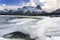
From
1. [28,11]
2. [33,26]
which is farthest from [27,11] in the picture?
[33,26]

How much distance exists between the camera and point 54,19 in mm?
1322

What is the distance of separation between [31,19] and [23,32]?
0.63 ft

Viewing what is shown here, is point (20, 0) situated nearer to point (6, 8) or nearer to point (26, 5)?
point (26, 5)

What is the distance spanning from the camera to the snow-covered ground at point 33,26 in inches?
50.9

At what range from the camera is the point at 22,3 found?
1340mm

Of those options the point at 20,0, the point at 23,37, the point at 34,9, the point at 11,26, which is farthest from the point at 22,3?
the point at 23,37

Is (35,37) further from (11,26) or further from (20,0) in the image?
(20,0)

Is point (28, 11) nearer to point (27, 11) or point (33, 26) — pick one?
point (27, 11)

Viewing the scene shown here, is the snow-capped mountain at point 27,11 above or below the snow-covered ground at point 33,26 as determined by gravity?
above

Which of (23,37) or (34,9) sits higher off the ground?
(34,9)

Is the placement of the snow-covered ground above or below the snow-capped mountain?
below

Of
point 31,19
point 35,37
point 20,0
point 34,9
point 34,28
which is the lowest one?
point 35,37

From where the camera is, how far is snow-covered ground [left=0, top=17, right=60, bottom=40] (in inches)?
50.9

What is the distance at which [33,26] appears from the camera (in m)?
1.31
